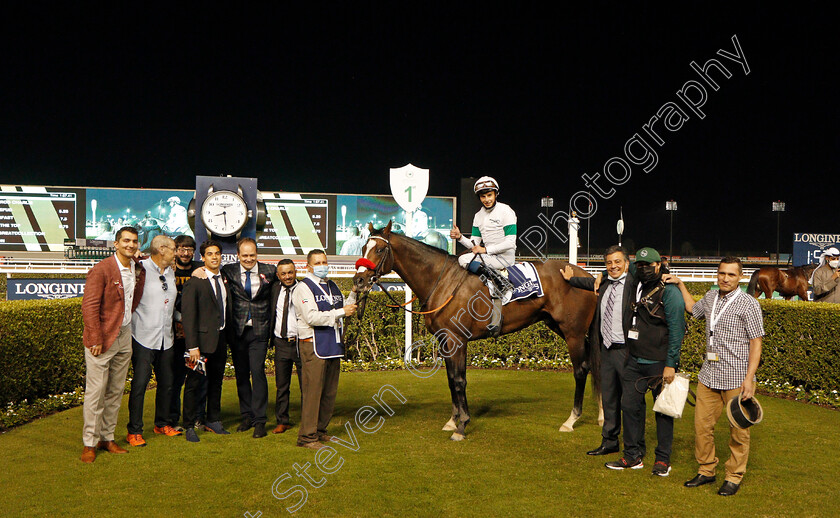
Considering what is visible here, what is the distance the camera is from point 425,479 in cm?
412

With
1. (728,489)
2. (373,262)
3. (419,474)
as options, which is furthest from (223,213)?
(728,489)

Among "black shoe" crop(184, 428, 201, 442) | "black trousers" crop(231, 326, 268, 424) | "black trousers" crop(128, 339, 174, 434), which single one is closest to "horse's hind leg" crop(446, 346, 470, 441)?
"black trousers" crop(231, 326, 268, 424)

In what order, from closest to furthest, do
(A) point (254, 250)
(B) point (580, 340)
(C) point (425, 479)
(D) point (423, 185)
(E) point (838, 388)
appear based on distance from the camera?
(C) point (425, 479) → (A) point (254, 250) → (B) point (580, 340) → (E) point (838, 388) → (D) point (423, 185)

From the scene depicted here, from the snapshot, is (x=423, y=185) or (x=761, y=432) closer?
(x=761, y=432)

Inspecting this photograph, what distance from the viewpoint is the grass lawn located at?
11.9 feet

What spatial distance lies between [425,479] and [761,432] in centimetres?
359

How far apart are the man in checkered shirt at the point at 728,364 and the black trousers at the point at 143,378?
14.1ft

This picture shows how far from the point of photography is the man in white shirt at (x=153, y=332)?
4770 millimetres

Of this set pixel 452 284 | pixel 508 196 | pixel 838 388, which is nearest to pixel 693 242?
pixel 508 196

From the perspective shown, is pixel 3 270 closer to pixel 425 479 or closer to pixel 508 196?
pixel 425 479

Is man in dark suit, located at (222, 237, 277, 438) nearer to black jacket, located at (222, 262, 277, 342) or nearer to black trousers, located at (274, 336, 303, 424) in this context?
black jacket, located at (222, 262, 277, 342)

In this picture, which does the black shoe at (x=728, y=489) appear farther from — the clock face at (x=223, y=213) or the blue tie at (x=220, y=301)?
the clock face at (x=223, y=213)

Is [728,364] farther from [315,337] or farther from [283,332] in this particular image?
[283,332]

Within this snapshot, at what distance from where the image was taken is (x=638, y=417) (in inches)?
169
